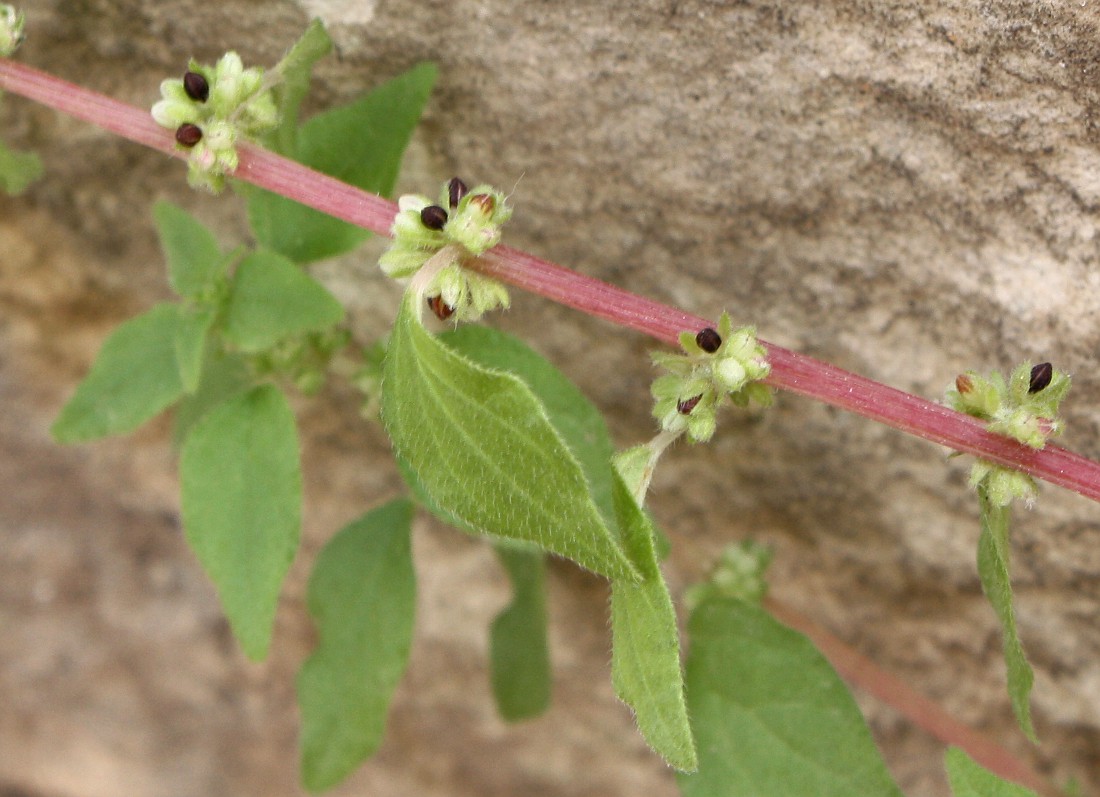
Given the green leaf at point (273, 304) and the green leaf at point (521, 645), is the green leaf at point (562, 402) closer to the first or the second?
the green leaf at point (273, 304)

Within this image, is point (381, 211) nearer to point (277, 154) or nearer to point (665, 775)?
point (277, 154)

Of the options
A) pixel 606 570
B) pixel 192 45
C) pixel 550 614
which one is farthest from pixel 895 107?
pixel 550 614

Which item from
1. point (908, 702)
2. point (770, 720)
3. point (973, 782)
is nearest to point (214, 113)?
point (770, 720)

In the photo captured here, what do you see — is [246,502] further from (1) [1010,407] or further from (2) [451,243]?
(1) [1010,407]

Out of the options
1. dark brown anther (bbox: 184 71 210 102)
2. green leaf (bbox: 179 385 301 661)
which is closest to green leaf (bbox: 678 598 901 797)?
green leaf (bbox: 179 385 301 661)

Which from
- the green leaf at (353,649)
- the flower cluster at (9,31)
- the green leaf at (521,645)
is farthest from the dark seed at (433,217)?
the green leaf at (521,645)

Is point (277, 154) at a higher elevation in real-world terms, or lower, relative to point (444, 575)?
lower
